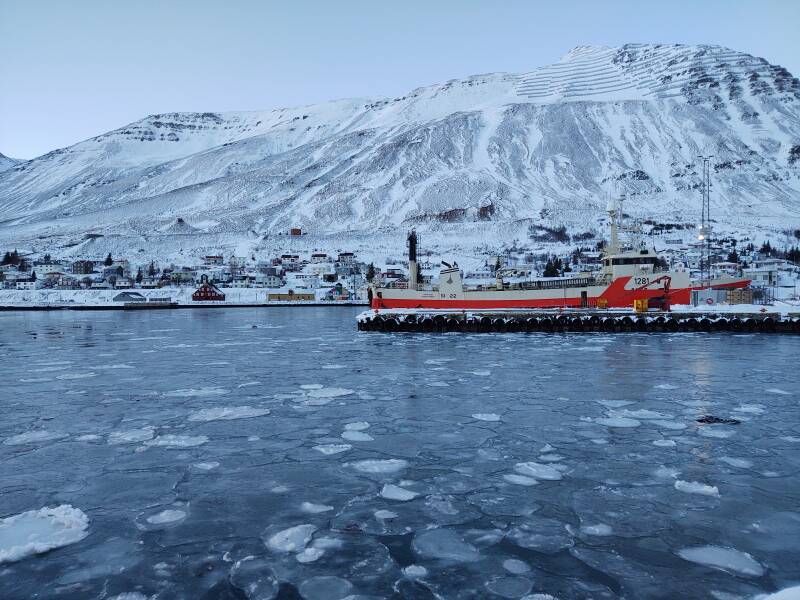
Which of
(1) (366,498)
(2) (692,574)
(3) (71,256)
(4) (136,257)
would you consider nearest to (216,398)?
(1) (366,498)

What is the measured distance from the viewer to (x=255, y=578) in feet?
14.9

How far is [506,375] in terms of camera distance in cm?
1588

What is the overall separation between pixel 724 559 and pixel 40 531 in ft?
20.5

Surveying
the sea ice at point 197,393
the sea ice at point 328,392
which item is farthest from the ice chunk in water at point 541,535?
the sea ice at point 197,393

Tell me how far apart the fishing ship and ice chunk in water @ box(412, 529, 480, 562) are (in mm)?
35562

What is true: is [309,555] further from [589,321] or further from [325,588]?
[589,321]

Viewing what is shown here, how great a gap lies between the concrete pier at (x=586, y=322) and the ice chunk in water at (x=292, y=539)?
29.8 meters

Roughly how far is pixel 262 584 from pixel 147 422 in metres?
6.64

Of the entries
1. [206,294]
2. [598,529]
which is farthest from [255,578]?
[206,294]

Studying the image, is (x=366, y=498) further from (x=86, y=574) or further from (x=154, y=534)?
(x=86, y=574)

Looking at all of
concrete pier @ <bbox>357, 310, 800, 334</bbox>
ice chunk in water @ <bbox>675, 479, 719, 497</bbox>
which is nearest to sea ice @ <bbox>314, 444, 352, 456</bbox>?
ice chunk in water @ <bbox>675, 479, 719, 497</bbox>

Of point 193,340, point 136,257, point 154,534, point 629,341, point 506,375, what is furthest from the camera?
point 136,257

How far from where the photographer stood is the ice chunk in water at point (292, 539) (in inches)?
201

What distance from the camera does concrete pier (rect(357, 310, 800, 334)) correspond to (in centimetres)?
3316
